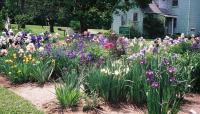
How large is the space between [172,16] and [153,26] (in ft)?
11.0

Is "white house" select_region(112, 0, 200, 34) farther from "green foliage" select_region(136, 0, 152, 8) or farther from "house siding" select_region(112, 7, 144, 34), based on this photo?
"green foliage" select_region(136, 0, 152, 8)

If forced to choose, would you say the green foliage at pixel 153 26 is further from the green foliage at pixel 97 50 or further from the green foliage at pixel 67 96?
the green foliage at pixel 67 96

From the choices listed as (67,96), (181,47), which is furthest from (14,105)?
(181,47)

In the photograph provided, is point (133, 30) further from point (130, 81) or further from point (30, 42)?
point (130, 81)

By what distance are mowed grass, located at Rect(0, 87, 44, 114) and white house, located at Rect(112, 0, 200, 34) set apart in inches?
1358

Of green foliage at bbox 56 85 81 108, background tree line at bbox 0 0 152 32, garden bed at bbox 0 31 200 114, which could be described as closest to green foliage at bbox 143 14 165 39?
background tree line at bbox 0 0 152 32

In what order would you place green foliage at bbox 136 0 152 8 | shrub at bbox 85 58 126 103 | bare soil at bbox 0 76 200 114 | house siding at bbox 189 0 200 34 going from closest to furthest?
bare soil at bbox 0 76 200 114
shrub at bbox 85 58 126 103
green foliage at bbox 136 0 152 8
house siding at bbox 189 0 200 34

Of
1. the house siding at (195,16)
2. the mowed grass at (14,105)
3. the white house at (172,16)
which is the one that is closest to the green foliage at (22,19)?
the white house at (172,16)

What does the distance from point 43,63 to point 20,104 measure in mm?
2513

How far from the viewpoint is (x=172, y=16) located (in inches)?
1754

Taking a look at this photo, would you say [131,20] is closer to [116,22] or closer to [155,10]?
[116,22]

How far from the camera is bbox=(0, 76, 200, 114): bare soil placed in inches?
291

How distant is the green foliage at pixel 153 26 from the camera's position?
41.9 meters

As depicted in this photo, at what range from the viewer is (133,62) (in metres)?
8.30
